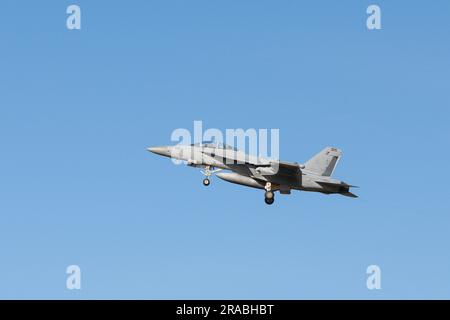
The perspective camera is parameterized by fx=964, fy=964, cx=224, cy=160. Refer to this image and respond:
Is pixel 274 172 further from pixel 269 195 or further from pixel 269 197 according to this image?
pixel 269 197

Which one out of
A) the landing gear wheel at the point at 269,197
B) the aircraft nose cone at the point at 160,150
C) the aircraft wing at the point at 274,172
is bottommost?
the landing gear wheel at the point at 269,197

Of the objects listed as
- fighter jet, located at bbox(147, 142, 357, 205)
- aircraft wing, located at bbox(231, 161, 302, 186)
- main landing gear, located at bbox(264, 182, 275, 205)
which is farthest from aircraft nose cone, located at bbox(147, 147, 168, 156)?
main landing gear, located at bbox(264, 182, 275, 205)

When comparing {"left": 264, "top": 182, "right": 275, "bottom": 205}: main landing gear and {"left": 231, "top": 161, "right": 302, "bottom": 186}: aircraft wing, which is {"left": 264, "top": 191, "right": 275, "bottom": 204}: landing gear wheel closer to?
{"left": 264, "top": 182, "right": 275, "bottom": 205}: main landing gear

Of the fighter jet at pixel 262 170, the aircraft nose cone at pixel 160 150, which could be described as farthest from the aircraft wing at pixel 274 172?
the aircraft nose cone at pixel 160 150

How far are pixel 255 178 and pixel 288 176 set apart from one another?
97.7 inches

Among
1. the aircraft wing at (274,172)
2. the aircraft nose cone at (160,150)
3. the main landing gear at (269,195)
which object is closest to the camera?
the aircraft wing at (274,172)

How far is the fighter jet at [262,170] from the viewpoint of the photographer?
68.0 meters

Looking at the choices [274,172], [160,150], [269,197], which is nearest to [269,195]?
[269,197]

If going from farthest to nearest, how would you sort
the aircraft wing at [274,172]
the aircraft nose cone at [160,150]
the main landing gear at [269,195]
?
the aircraft nose cone at [160,150], the main landing gear at [269,195], the aircraft wing at [274,172]

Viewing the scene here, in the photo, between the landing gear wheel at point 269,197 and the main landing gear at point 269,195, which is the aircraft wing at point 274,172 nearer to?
the main landing gear at point 269,195

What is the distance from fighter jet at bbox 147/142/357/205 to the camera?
68000mm
